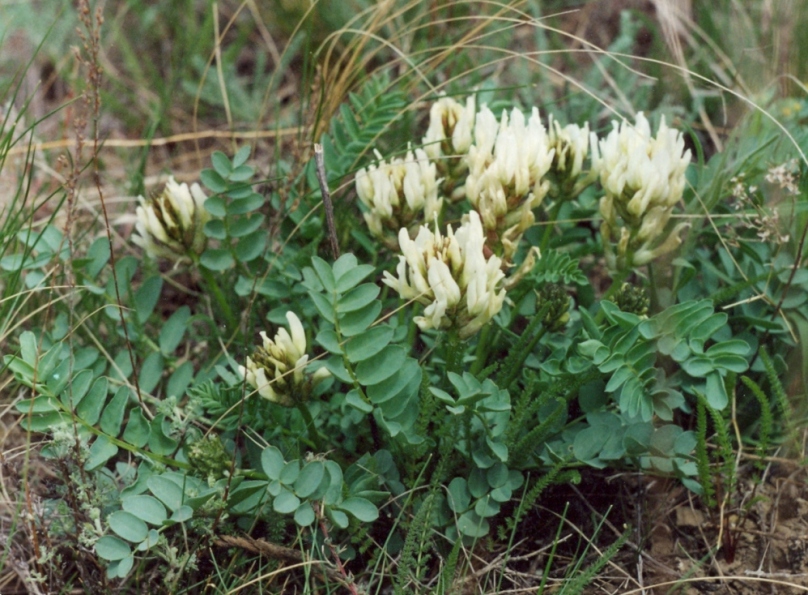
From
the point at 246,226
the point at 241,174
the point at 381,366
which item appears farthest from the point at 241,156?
the point at 381,366

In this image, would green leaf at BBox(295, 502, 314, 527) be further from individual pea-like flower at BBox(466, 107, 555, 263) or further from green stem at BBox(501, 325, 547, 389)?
individual pea-like flower at BBox(466, 107, 555, 263)

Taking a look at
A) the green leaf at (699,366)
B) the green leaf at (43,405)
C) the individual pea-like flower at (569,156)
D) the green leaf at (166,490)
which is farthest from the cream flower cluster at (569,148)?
the green leaf at (43,405)

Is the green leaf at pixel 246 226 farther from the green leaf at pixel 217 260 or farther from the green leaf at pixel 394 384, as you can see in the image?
the green leaf at pixel 394 384

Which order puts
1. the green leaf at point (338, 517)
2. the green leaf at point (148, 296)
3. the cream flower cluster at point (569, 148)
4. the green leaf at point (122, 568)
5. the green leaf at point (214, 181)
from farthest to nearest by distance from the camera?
the green leaf at point (148, 296), the green leaf at point (214, 181), the cream flower cluster at point (569, 148), the green leaf at point (338, 517), the green leaf at point (122, 568)

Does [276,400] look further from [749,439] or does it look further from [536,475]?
[749,439]

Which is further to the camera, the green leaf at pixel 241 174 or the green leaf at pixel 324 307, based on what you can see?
the green leaf at pixel 241 174

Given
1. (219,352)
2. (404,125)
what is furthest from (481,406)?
(404,125)

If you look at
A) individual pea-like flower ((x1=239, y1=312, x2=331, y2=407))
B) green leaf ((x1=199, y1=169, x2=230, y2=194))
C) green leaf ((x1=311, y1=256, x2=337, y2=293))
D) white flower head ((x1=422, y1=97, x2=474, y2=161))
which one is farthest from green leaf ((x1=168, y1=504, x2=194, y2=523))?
white flower head ((x1=422, y1=97, x2=474, y2=161))
